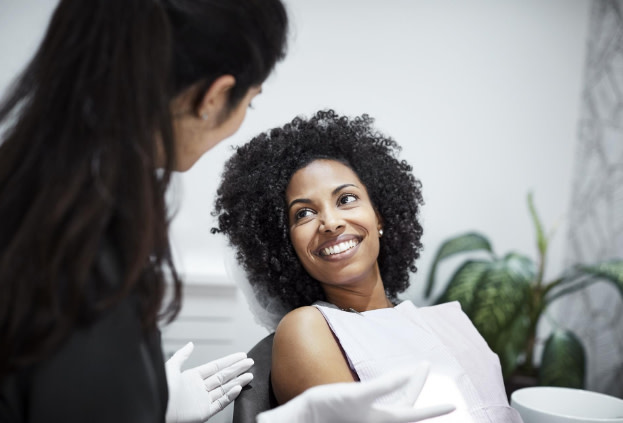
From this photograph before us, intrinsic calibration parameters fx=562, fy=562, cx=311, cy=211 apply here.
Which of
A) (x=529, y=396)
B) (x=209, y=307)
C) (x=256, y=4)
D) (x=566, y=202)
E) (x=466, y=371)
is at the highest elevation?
(x=256, y=4)

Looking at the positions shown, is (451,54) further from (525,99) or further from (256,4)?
(256,4)

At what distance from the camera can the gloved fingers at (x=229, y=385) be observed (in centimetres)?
129

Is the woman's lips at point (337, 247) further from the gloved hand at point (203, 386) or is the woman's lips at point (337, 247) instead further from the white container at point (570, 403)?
the white container at point (570, 403)

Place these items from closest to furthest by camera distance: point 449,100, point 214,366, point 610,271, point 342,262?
point 214,366
point 342,262
point 610,271
point 449,100

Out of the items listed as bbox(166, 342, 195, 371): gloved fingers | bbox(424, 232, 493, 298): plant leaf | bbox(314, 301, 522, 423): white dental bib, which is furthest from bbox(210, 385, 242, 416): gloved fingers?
bbox(424, 232, 493, 298): plant leaf

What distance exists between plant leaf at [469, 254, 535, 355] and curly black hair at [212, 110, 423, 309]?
0.53m

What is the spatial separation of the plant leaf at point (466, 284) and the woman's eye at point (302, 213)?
0.89m

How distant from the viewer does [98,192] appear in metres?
0.71

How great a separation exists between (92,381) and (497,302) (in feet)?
5.45

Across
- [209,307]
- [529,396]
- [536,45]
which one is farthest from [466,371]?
[536,45]

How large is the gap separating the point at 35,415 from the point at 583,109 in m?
2.73

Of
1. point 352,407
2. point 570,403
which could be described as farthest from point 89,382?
point 570,403

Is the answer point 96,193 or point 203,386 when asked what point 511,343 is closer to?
point 203,386

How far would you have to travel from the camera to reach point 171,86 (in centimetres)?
83
